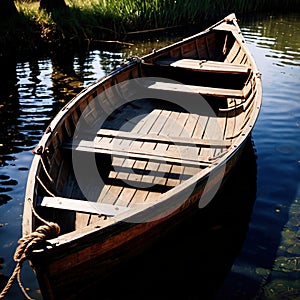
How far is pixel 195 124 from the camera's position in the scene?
730 cm

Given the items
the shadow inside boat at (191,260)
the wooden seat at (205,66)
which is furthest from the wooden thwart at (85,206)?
the wooden seat at (205,66)

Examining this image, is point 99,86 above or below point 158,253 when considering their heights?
above

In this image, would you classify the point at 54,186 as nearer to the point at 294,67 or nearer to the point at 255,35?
the point at 294,67

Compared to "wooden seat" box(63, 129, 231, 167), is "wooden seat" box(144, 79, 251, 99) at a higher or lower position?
higher

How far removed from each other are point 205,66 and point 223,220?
408 cm

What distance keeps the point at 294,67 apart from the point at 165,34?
19.3 feet

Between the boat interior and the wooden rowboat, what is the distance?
2cm

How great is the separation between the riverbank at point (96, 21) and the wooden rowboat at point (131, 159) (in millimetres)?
5901

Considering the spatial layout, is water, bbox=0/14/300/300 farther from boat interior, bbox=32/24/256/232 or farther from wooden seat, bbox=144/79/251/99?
wooden seat, bbox=144/79/251/99

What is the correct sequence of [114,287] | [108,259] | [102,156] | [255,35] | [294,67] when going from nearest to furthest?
[108,259] → [114,287] → [102,156] → [294,67] → [255,35]

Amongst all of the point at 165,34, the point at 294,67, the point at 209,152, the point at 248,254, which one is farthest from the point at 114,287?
the point at 165,34

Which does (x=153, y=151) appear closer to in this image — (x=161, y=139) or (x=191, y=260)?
(x=161, y=139)

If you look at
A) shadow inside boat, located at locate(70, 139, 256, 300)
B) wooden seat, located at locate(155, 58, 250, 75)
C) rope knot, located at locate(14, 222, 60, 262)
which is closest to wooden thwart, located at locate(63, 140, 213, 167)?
shadow inside boat, located at locate(70, 139, 256, 300)

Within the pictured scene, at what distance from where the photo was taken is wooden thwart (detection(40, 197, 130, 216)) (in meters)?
4.35
